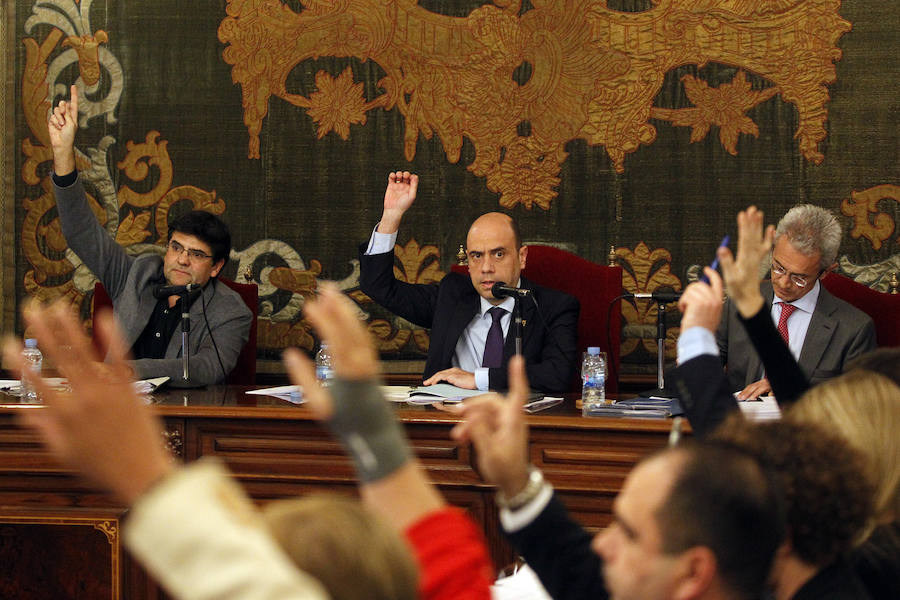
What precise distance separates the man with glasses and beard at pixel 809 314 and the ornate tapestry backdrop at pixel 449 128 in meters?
0.73

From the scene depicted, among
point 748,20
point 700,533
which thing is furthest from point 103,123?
point 700,533

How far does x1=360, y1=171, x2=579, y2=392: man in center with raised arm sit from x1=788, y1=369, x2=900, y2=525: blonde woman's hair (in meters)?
2.16

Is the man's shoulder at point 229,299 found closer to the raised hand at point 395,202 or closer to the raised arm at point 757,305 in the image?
the raised hand at point 395,202

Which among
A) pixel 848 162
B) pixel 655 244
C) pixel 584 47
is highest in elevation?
pixel 584 47

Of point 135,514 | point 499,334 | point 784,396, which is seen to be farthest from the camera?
point 499,334

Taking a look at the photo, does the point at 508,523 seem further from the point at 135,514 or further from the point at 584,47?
the point at 584,47

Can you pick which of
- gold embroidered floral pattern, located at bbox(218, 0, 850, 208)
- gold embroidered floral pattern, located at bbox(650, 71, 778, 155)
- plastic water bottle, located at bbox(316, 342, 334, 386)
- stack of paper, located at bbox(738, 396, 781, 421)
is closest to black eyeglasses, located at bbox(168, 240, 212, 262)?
plastic water bottle, located at bbox(316, 342, 334, 386)

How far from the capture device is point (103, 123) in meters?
4.55

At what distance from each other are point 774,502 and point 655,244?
3343mm

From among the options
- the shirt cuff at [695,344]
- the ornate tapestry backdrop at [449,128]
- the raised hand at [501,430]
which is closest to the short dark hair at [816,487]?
the raised hand at [501,430]

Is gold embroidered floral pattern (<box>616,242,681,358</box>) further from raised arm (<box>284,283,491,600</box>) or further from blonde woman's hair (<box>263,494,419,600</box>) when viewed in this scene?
blonde woman's hair (<box>263,494,419,600</box>)

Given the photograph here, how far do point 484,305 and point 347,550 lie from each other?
3119mm

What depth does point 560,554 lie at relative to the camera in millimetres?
1327

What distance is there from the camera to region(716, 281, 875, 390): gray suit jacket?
11.4 feet
